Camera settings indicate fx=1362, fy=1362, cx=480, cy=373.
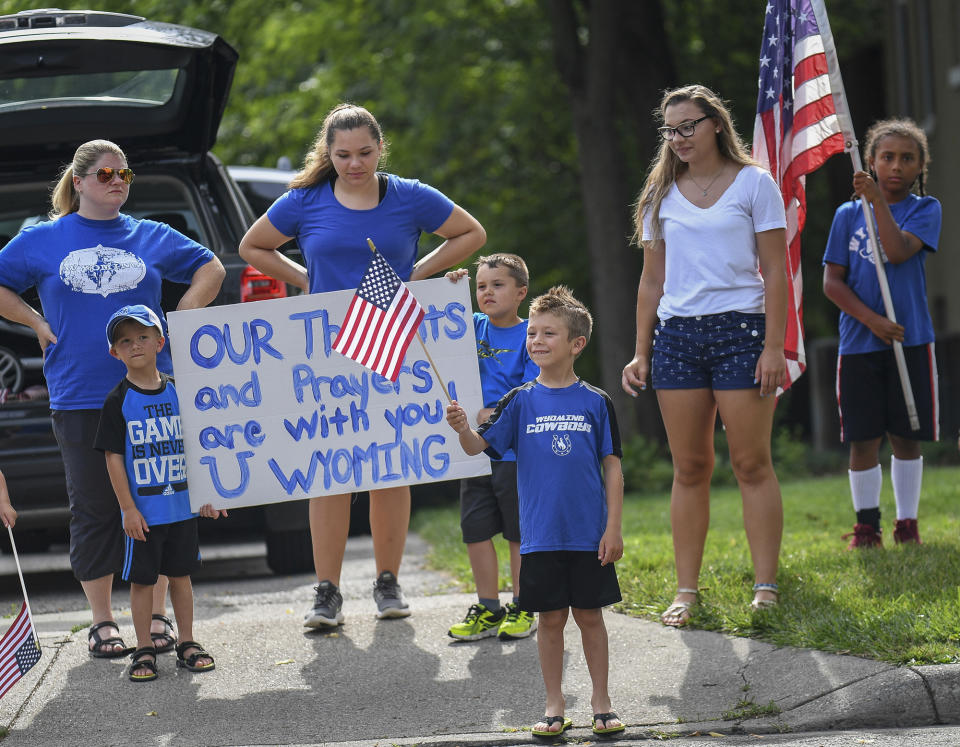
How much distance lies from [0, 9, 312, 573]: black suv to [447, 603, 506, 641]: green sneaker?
65.5 inches

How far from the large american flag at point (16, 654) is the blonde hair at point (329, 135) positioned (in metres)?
2.03

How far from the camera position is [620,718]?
174 inches

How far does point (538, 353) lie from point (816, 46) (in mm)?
2643

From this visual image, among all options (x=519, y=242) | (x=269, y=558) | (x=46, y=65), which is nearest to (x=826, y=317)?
(x=519, y=242)

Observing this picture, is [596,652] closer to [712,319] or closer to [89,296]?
[712,319]

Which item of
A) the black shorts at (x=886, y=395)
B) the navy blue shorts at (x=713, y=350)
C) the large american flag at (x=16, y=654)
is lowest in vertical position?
the large american flag at (x=16, y=654)

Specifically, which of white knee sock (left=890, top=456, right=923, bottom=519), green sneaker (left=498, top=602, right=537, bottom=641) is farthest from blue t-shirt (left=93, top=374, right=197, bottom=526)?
white knee sock (left=890, top=456, right=923, bottom=519)

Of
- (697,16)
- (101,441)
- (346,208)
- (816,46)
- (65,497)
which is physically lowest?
(65,497)

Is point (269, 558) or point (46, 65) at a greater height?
point (46, 65)

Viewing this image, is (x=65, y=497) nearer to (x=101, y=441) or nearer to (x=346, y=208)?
(x=101, y=441)

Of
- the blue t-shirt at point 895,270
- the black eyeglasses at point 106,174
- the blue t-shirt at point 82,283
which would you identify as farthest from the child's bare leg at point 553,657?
the blue t-shirt at point 895,270

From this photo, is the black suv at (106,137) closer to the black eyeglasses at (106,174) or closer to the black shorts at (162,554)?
the black eyeglasses at (106,174)

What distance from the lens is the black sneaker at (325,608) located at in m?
5.53

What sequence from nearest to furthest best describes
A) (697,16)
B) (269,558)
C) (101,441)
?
(101,441), (269,558), (697,16)
